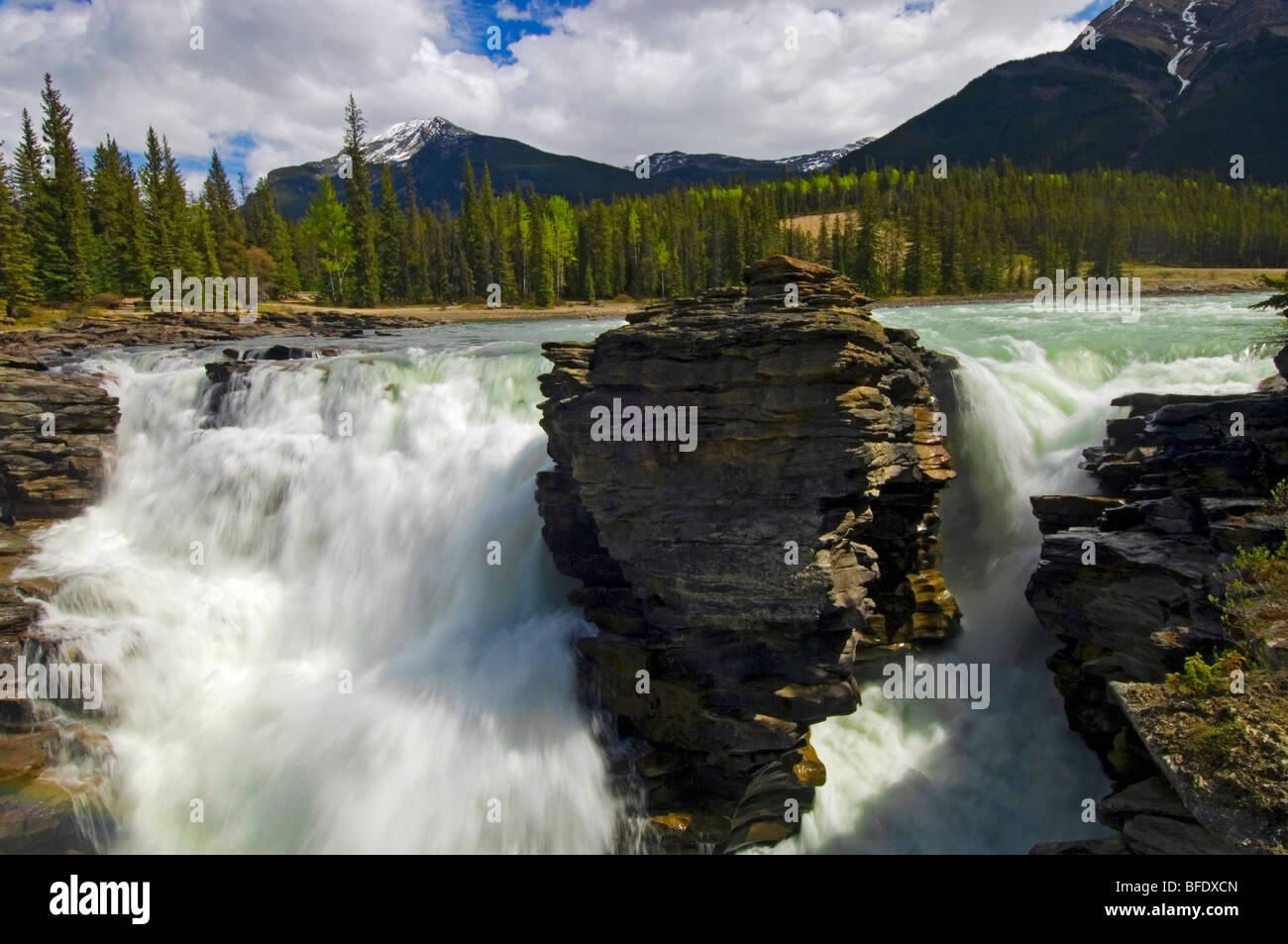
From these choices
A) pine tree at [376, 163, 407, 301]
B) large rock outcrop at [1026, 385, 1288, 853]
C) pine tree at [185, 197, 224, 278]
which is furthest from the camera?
pine tree at [376, 163, 407, 301]

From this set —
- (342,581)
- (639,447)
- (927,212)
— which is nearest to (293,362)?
(342,581)

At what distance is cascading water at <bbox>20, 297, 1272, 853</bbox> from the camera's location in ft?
46.6

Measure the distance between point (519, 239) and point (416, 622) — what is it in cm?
8407

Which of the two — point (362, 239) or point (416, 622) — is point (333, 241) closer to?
point (362, 239)

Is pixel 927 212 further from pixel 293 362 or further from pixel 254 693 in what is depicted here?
pixel 254 693

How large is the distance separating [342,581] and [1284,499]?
2028cm

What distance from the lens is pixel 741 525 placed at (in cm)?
1374

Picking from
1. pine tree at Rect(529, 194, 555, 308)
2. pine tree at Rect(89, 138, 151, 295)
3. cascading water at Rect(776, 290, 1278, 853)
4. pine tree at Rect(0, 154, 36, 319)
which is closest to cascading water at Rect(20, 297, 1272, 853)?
cascading water at Rect(776, 290, 1278, 853)

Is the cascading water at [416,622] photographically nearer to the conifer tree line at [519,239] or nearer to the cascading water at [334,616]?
the cascading water at [334,616]

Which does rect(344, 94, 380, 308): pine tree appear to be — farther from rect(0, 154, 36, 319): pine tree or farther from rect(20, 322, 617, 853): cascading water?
rect(20, 322, 617, 853): cascading water

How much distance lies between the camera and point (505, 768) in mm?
14578

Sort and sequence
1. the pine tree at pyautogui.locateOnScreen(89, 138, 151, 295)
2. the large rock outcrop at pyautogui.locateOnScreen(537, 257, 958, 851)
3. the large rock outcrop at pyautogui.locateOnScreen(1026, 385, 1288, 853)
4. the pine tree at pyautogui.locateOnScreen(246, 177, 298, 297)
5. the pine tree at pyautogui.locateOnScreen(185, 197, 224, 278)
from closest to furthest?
the large rock outcrop at pyautogui.locateOnScreen(1026, 385, 1288, 853)
the large rock outcrop at pyautogui.locateOnScreen(537, 257, 958, 851)
the pine tree at pyautogui.locateOnScreen(89, 138, 151, 295)
the pine tree at pyautogui.locateOnScreen(185, 197, 224, 278)
the pine tree at pyautogui.locateOnScreen(246, 177, 298, 297)

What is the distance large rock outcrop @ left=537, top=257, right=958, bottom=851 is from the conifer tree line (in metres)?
64.1

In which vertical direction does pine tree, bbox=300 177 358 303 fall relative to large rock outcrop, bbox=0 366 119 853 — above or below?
above
